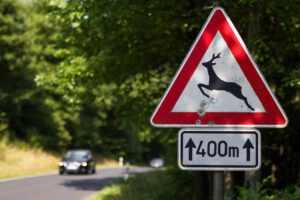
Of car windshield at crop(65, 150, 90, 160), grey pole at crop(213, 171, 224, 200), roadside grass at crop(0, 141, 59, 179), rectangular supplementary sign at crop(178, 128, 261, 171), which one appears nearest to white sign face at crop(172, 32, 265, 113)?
rectangular supplementary sign at crop(178, 128, 261, 171)

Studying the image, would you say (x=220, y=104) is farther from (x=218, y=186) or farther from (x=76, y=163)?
(x=76, y=163)

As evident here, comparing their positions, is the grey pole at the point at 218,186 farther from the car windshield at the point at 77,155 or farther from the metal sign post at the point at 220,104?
the car windshield at the point at 77,155

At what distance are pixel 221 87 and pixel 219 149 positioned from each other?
Answer: 0.39m

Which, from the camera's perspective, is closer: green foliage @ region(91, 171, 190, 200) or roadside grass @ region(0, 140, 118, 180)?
green foliage @ region(91, 171, 190, 200)

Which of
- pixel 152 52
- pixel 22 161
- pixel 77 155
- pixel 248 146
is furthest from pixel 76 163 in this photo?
pixel 248 146

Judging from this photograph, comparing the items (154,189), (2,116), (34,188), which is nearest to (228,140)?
(154,189)

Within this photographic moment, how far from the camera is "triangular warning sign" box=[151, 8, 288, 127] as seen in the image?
11.3ft

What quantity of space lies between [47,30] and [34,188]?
100.0 ft

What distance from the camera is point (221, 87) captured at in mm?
3459

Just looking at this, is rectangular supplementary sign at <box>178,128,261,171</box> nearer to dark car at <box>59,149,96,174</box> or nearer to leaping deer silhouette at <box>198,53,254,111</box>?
leaping deer silhouette at <box>198,53,254,111</box>

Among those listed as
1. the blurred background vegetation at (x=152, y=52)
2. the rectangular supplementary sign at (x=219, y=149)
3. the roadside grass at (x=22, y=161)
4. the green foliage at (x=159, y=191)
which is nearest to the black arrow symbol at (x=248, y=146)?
the rectangular supplementary sign at (x=219, y=149)

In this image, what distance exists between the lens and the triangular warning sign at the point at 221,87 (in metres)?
3.43

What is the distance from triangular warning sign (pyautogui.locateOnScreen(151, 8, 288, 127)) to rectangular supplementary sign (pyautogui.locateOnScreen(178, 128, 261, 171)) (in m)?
0.06

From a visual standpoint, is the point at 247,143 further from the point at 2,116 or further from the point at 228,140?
the point at 2,116
